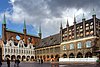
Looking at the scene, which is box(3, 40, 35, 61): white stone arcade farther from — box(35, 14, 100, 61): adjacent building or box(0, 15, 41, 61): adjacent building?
box(35, 14, 100, 61): adjacent building

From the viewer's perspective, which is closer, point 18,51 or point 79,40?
point 79,40

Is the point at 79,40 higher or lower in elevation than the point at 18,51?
higher

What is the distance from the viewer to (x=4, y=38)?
9769 cm

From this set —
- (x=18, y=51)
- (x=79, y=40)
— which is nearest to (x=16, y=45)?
(x=18, y=51)

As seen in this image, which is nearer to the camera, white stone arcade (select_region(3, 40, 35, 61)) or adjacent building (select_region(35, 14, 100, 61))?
adjacent building (select_region(35, 14, 100, 61))

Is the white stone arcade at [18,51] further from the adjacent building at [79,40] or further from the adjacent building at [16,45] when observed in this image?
the adjacent building at [79,40]

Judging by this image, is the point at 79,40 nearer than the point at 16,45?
Yes

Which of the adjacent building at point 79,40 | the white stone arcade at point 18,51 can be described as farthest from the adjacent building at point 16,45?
the adjacent building at point 79,40

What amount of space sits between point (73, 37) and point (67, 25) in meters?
6.12

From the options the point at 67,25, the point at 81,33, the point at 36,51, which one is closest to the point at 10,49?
the point at 36,51

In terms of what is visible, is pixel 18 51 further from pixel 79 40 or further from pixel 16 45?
pixel 79 40

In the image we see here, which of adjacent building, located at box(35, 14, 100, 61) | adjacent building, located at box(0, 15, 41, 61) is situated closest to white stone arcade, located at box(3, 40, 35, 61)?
adjacent building, located at box(0, 15, 41, 61)

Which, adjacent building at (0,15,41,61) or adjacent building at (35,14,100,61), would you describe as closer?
adjacent building at (35,14,100,61)

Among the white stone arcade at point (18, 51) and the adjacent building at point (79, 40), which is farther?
the white stone arcade at point (18, 51)
